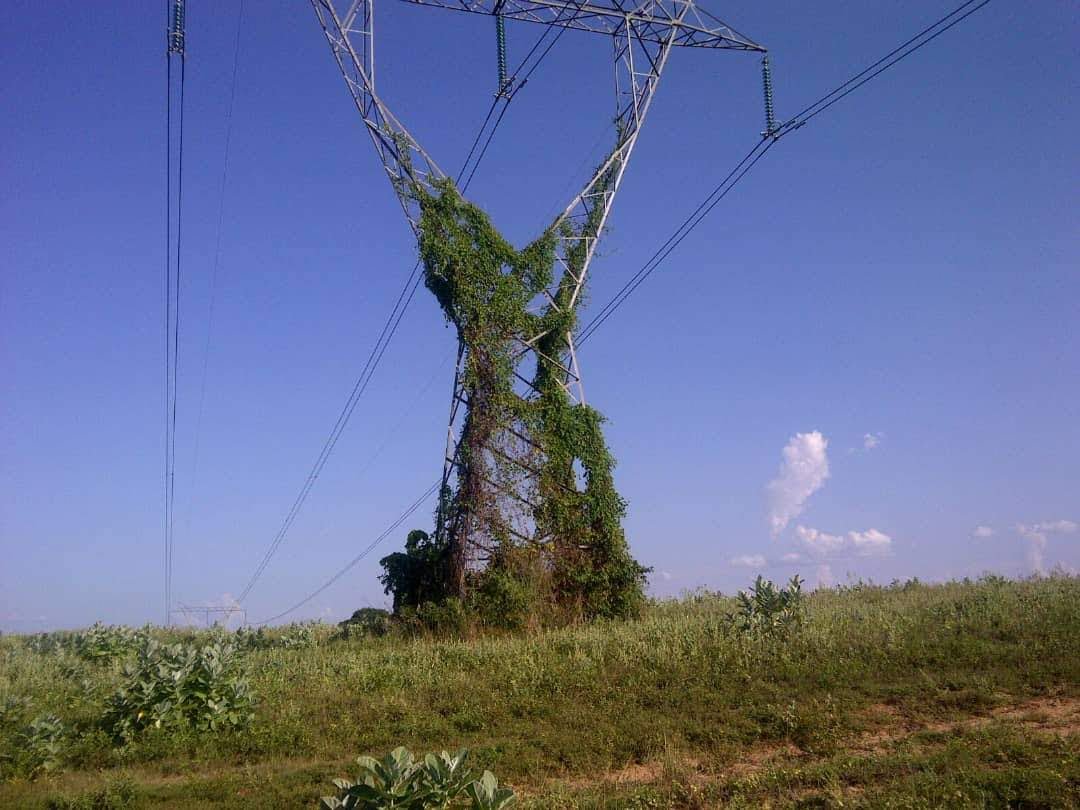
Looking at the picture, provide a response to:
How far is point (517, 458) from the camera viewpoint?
2067 centimetres

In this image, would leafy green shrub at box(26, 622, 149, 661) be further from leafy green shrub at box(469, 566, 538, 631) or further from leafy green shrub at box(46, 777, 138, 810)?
leafy green shrub at box(46, 777, 138, 810)

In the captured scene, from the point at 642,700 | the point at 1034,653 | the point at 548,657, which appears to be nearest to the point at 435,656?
the point at 548,657

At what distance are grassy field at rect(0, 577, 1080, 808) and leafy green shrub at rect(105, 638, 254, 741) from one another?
0.22m

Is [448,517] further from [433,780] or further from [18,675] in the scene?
[433,780]

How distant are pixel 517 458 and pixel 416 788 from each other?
13.1 metres

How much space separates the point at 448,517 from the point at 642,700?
30.6 ft

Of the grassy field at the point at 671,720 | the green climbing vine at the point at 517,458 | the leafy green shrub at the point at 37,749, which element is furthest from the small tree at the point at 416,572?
the leafy green shrub at the point at 37,749

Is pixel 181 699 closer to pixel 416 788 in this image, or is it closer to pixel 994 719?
pixel 416 788

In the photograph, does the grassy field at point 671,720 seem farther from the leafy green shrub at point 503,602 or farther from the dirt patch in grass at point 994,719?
the leafy green shrub at point 503,602

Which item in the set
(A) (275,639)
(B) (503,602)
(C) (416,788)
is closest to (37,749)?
(C) (416,788)

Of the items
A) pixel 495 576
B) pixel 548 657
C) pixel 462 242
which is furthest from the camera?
pixel 462 242

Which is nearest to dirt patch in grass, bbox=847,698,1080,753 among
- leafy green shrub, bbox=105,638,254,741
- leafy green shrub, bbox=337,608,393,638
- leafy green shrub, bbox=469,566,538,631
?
leafy green shrub, bbox=105,638,254,741

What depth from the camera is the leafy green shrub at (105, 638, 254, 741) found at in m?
12.1

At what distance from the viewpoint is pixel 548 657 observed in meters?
14.9
